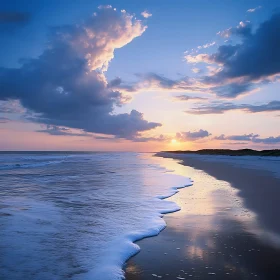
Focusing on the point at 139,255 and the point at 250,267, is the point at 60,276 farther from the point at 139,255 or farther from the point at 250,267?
the point at 250,267

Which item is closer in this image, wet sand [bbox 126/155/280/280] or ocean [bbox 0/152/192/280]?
wet sand [bbox 126/155/280/280]

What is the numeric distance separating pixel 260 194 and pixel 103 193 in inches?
264

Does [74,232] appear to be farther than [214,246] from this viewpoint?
Yes

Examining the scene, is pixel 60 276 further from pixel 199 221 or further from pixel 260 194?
pixel 260 194

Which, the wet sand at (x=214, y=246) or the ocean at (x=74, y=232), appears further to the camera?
the ocean at (x=74, y=232)

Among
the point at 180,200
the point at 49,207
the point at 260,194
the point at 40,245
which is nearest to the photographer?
the point at 40,245

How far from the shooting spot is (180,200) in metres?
10.3

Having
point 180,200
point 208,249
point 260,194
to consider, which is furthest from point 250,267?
point 260,194

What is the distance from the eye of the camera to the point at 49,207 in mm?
8852

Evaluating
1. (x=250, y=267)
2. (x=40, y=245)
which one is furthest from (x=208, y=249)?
(x=40, y=245)

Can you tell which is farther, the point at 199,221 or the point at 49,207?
the point at 49,207

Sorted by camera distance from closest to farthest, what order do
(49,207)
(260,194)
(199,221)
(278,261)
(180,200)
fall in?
(278,261) < (199,221) < (49,207) < (180,200) < (260,194)

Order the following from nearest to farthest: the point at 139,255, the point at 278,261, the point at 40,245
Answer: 1. the point at 278,261
2. the point at 139,255
3. the point at 40,245

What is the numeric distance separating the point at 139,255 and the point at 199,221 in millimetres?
2780
